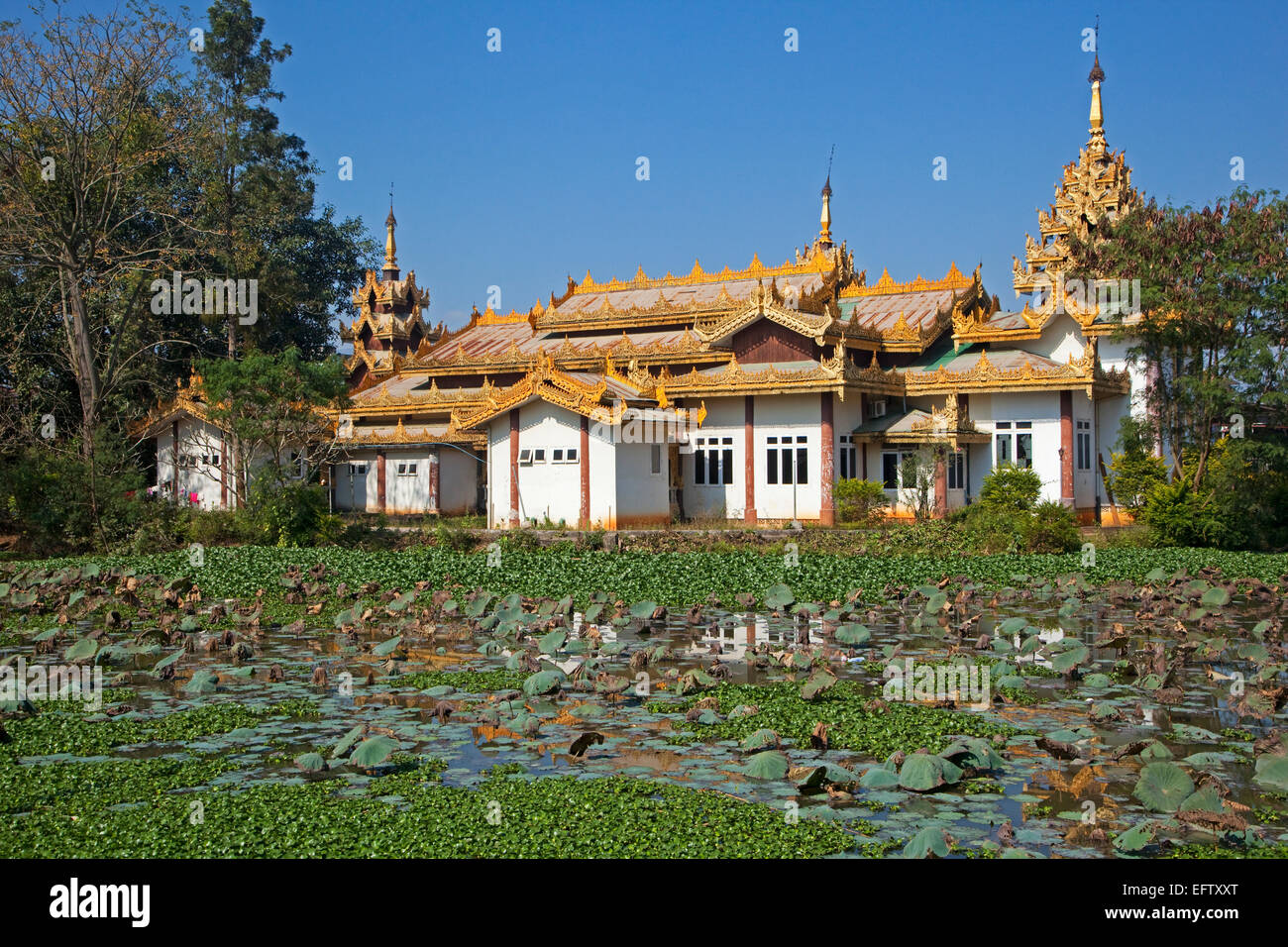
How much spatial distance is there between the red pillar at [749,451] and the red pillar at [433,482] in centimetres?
958

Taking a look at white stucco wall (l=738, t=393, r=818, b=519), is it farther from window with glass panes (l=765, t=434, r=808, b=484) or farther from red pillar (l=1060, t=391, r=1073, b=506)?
red pillar (l=1060, t=391, r=1073, b=506)

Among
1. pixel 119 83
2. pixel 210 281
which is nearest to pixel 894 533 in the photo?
pixel 119 83

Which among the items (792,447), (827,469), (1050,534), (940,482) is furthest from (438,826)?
(792,447)

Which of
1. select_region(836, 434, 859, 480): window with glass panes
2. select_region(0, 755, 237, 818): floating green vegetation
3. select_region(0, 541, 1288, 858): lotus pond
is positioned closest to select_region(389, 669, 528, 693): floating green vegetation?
select_region(0, 541, 1288, 858): lotus pond

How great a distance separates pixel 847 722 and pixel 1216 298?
20.0 m

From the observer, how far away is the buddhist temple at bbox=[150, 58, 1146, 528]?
31156 millimetres

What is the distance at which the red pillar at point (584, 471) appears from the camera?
1196 inches

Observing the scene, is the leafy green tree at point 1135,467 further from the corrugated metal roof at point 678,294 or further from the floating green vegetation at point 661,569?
the corrugated metal roof at point 678,294

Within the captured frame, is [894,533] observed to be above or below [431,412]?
below

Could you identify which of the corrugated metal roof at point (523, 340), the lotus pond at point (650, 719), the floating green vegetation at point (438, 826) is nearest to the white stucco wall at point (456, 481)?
the corrugated metal roof at point (523, 340)

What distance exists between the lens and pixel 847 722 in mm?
11086

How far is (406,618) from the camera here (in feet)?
60.7
